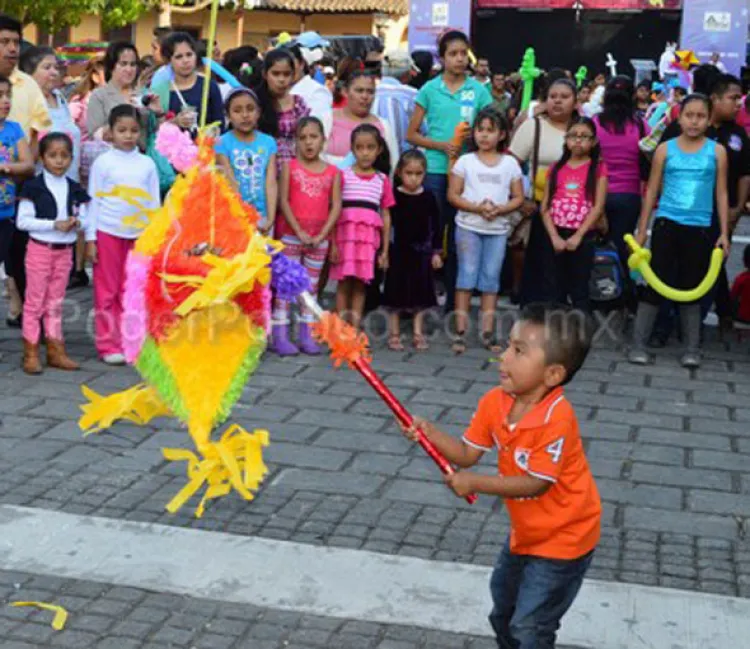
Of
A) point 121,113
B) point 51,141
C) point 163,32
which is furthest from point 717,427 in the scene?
point 163,32

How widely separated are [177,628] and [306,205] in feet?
12.0

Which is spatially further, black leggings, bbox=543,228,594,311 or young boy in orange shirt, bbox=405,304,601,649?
black leggings, bbox=543,228,594,311

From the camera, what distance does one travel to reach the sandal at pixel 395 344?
23.7 feet

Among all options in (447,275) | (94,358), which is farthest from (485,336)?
(94,358)

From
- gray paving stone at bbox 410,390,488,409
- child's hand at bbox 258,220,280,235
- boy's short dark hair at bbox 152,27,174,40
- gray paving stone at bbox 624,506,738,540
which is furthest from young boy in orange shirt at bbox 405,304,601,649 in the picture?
boy's short dark hair at bbox 152,27,174,40

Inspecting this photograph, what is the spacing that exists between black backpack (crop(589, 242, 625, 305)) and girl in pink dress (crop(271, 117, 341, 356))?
1.62m

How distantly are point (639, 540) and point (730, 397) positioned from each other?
230 centimetres

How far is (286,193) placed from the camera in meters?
6.91

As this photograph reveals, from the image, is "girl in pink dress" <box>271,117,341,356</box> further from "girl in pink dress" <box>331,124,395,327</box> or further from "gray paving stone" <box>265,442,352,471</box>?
"gray paving stone" <box>265,442,352,471</box>

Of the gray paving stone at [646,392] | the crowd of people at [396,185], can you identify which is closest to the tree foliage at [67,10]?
the crowd of people at [396,185]

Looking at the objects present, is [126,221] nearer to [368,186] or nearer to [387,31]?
[368,186]

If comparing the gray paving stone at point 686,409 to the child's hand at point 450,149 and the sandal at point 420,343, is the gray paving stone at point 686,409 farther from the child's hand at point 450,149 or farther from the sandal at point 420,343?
the child's hand at point 450,149

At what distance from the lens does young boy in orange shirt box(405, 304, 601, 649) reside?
9.93 ft

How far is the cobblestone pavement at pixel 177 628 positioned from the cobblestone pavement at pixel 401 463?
581mm
